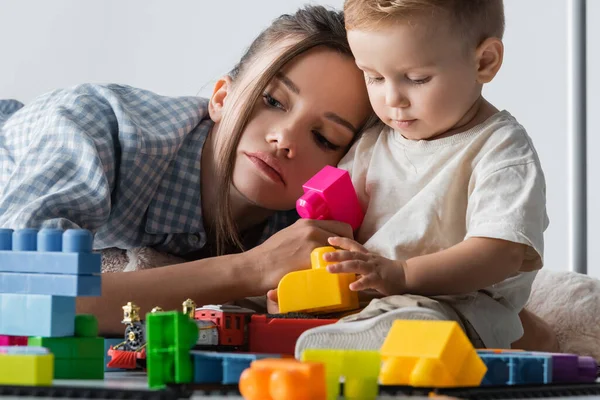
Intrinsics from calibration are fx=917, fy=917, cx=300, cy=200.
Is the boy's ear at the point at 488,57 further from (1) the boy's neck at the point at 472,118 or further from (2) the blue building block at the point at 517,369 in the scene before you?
(2) the blue building block at the point at 517,369

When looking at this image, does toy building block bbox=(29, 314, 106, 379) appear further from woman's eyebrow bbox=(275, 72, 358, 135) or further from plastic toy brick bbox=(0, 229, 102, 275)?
woman's eyebrow bbox=(275, 72, 358, 135)

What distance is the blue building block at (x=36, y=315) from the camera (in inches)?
27.5

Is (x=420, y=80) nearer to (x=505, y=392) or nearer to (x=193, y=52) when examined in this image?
(x=505, y=392)

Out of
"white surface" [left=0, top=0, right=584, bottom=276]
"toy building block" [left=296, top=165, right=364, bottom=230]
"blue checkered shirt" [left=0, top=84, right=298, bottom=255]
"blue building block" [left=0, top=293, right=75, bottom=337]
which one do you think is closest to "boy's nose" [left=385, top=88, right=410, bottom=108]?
"toy building block" [left=296, top=165, right=364, bottom=230]

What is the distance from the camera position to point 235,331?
0.92 m

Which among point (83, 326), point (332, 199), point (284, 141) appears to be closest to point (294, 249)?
point (332, 199)

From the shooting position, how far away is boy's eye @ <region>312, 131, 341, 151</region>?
50.2 inches

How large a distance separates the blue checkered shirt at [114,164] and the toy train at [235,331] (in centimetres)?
27

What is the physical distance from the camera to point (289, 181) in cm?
128

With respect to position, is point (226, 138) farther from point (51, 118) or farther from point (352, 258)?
point (352, 258)

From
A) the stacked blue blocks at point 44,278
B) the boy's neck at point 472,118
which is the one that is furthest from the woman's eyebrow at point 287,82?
the stacked blue blocks at point 44,278

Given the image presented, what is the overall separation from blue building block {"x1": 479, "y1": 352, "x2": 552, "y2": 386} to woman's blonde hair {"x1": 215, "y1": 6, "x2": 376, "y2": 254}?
62 cm

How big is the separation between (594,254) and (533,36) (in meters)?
0.58

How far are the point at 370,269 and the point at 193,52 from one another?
163cm
